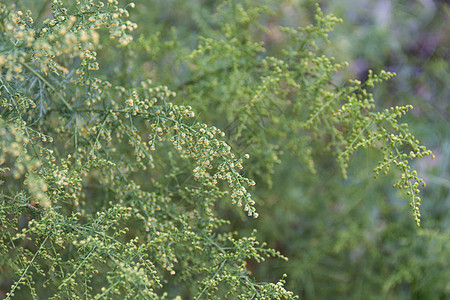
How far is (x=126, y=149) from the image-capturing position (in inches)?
50.8

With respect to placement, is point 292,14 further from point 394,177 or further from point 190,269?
point 190,269

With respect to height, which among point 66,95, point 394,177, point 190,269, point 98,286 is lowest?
point 98,286

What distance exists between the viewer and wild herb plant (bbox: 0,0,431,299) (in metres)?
0.78

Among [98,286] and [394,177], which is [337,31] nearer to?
[394,177]

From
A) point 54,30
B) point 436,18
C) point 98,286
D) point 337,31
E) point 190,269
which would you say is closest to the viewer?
point 54,30

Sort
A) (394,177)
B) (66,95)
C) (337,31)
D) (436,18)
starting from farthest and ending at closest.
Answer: (436,18), (337,31), (394,177), (66,95)

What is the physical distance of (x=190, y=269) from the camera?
95cm

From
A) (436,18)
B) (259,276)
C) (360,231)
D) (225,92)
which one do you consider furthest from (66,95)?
(436,18)

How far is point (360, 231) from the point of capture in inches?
73.9

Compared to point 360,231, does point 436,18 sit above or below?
above

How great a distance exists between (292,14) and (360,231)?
118 centimetres

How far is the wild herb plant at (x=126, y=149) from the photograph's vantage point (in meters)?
0.78

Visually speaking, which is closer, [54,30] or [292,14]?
[54,30]

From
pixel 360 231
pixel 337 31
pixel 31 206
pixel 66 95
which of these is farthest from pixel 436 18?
pixel 31 206
